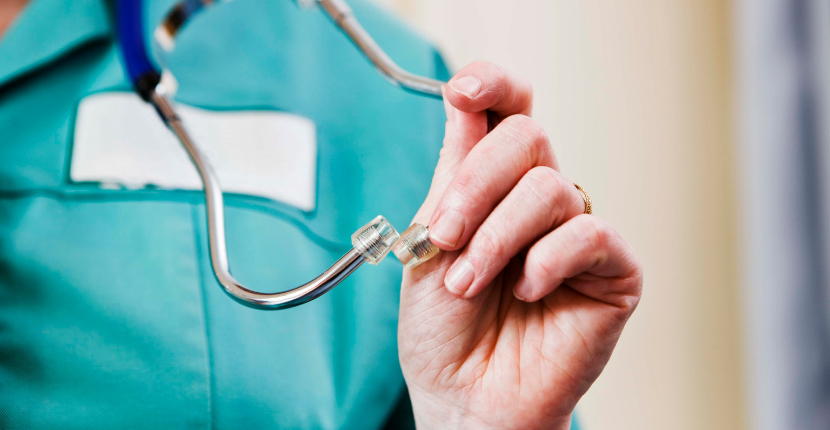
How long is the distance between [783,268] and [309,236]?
1.04 m

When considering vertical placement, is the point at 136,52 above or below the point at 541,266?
above

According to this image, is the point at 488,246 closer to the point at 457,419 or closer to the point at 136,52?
the point at 457,419

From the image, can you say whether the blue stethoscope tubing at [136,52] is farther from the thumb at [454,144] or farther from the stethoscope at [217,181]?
the thumb at [454,144]

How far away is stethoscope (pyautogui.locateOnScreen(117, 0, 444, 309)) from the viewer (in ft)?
1.13

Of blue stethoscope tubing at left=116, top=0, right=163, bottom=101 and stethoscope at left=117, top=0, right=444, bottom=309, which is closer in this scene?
stethoscope at left=117, top=0, right=444, bottom=309

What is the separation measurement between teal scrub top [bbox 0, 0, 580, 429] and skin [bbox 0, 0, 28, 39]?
0.05 m

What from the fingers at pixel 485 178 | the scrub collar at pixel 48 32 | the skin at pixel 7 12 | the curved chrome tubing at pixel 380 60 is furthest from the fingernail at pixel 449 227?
the skin at pixel 7 12

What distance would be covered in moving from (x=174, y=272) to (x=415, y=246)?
1.06 feet

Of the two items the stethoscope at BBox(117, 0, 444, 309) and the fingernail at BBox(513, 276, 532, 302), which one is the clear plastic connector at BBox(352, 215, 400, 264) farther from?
the fingernail at BBox(513, 276, 532, 302)

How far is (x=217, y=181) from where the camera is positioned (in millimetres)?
445

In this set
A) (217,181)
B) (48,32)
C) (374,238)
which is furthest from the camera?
(48,32)

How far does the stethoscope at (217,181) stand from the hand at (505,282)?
34 mm

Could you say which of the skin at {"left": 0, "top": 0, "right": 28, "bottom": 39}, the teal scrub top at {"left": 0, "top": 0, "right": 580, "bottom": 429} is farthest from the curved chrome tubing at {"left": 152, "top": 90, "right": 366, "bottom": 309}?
the skin at {"left": 0, "top": 0, "right": 28, "bottom": 39}

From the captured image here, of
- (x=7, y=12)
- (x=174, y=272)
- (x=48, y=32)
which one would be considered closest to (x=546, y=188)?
(x=174, y=272)
